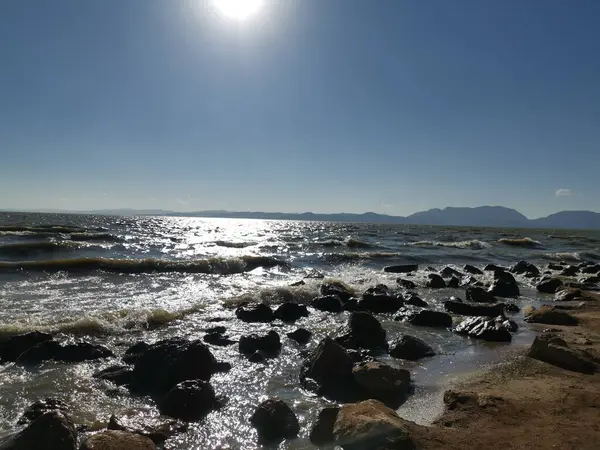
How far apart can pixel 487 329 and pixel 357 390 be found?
16.8ft

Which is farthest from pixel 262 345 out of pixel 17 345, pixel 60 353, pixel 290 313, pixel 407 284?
pixel 407 284

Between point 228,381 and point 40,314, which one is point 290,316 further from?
point 40,314

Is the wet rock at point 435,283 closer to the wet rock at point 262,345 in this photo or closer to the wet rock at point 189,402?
the wet rock at point 262,345

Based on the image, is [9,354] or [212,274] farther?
[212,274]

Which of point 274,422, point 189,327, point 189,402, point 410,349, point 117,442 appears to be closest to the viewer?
point 117,442

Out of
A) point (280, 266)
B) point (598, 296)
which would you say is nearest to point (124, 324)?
point (280, 266)

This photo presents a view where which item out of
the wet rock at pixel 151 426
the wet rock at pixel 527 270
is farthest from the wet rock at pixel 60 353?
the wet rock at pixel 527 270

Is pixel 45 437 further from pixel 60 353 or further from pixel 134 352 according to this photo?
pixel 60 353

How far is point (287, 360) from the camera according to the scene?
25.9 ft

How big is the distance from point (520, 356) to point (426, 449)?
Answer: 4.75 metres

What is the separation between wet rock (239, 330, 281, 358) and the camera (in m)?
8.27

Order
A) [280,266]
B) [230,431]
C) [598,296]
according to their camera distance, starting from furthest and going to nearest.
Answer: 1. [280,266]
2. [598,296]
3. [230,431]

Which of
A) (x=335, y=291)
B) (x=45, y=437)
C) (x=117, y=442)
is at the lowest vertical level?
(x=335, y=291)

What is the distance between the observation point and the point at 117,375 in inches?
265
